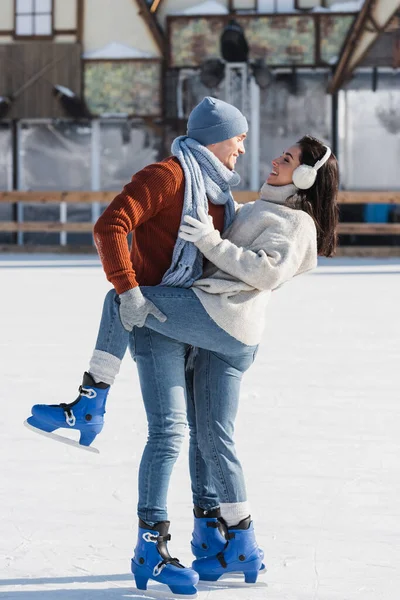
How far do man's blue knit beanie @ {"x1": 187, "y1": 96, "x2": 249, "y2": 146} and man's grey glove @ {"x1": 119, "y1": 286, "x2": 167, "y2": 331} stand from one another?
1.65 feet

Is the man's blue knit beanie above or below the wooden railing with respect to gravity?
above

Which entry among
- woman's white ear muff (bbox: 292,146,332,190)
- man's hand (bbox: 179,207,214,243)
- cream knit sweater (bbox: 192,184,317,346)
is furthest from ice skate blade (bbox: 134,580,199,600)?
woman's white ear muff (bbox: 292,146,332,190)

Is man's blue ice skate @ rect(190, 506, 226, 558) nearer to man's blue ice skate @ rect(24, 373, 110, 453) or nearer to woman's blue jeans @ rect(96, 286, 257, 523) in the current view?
woman's blue jeans @ rect(96, 286, 257, 523)

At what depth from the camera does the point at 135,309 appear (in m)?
3.30

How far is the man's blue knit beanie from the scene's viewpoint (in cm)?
350

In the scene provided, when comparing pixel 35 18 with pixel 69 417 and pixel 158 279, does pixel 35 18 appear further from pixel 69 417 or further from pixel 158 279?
pixel 69 417

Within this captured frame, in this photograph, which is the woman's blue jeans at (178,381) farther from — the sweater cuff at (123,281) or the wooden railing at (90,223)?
the wooden railing at (90,223)

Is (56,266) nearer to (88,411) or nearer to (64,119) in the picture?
(64,119)

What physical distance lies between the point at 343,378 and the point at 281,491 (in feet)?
9.41

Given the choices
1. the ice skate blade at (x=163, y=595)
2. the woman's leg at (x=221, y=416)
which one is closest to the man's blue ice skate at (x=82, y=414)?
the woman's leg at (x=221, y=416)

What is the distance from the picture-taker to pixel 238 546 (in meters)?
3.56

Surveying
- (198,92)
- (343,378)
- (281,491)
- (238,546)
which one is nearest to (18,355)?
(343,378)

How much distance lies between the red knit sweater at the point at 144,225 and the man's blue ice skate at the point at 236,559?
75 cm

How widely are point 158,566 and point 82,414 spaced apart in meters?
0.47
